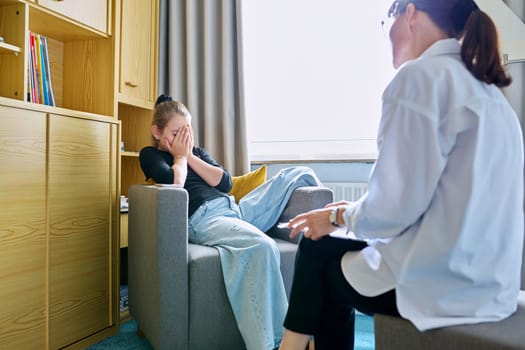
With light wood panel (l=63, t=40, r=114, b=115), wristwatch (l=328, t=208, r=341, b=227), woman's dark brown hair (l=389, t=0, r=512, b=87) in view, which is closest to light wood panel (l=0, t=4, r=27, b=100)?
light wood panel (l=63, t=40, r=114, b=115)

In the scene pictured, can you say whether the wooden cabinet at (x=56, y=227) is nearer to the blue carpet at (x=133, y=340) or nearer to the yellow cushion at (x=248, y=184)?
the blue carpet at (x=133, y=340)

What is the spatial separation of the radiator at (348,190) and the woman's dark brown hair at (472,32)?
5.12ft

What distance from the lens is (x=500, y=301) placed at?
903 millimetres

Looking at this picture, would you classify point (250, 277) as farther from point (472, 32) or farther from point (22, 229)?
point (472, 32)

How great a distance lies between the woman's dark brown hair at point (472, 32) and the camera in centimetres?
92

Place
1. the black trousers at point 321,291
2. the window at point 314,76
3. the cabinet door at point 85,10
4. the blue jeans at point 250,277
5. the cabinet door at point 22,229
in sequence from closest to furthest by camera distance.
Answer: the black trousers at point 321,291 < the cabinet door at point 22,229 < the blue jeans at point 250,277 < the cabinet door at point 85,10 < the window at point 314,76

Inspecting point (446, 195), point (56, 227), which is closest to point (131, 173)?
point (56, 227)

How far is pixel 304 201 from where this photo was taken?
196cm

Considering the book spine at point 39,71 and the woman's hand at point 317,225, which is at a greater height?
the book spine at point 39,71

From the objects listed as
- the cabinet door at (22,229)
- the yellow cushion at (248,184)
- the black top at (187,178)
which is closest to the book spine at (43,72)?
the cabinet door at (22,229)

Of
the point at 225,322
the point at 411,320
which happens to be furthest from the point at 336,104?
the point at 411,320

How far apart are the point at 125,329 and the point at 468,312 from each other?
1.61 metres

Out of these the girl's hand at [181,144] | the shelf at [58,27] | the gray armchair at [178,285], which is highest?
the shelf at [58,27]

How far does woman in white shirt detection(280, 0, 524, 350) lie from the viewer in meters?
0.85
